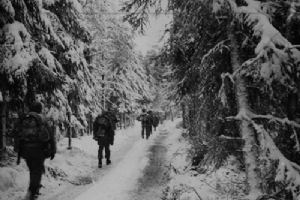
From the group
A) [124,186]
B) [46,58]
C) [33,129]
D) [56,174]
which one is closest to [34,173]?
[33,129]

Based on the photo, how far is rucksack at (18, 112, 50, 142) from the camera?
6883 millimetres

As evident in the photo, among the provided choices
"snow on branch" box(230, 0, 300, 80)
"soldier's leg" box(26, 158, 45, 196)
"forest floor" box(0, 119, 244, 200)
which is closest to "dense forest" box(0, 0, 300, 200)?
"snow on branch" box(230, 0, 300, 80)

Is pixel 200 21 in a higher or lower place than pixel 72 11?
lower

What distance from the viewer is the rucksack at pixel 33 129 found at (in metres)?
6.88

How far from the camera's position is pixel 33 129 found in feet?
22.7

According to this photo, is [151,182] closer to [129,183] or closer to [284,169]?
[129,183]

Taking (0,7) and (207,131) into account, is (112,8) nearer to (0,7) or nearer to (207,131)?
(0,7)

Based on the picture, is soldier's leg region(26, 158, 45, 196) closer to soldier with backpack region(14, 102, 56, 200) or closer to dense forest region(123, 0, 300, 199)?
soldier with backpack region(14, 102, 56, 200)

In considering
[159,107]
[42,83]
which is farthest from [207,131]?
[159,107]

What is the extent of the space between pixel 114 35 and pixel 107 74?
4.59m

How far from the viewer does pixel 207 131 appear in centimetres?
705

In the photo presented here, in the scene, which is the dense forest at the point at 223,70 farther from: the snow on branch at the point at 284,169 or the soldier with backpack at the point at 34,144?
the soldier with backpack at the point at 34,144

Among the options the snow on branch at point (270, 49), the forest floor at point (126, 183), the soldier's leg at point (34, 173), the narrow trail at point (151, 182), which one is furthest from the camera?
the narrow trail at point (151, 182)

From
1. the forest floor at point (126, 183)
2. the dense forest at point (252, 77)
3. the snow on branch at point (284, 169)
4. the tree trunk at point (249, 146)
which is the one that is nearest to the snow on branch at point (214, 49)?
the dense forest at point (252, 77)
